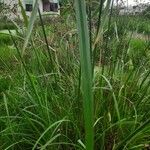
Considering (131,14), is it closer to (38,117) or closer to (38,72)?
(38,72)

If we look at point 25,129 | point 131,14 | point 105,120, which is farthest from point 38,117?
point 131,14

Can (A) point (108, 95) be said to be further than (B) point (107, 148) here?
Yes

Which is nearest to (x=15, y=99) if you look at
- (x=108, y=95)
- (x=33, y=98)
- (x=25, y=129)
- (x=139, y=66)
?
(x=33, y=98)

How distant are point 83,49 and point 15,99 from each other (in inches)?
50.6

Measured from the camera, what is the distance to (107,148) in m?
1.96

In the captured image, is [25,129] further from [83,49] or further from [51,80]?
[83,49]

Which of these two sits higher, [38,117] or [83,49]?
[83,49]

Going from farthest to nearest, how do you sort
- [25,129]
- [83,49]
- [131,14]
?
[131,14] < [25,129] < [83,49]

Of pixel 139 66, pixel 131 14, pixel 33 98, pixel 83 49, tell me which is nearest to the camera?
pixel 83 49

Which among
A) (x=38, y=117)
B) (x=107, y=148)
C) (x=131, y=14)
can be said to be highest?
(x=131, y=14)

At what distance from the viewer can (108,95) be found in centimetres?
214

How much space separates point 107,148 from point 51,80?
2.27ft

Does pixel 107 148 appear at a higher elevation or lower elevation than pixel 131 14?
lower

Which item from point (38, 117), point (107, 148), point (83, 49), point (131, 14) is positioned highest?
point (83, 49)
